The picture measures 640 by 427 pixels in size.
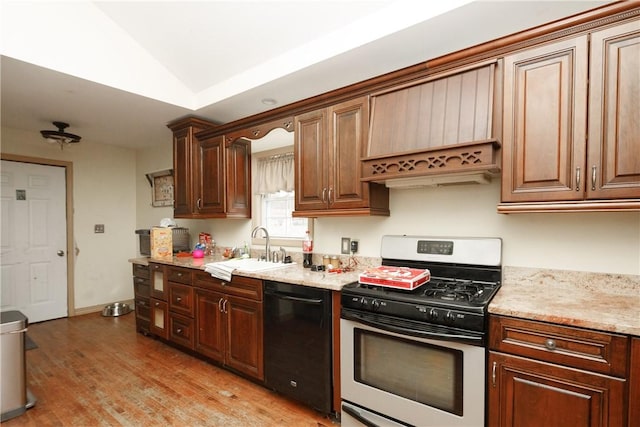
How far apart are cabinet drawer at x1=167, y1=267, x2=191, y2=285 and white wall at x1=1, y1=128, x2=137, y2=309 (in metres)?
2.26

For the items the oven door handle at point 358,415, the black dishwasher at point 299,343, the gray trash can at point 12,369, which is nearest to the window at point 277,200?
the black dishwasher at point 299,343

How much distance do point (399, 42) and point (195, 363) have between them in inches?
→ 124

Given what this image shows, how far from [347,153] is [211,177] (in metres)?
1.74

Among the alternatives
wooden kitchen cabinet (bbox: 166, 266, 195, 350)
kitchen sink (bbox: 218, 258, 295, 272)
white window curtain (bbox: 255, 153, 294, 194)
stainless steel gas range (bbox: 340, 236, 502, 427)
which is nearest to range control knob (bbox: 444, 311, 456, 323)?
stainless steel gas range (bbox: 340, 236, 502, 427)

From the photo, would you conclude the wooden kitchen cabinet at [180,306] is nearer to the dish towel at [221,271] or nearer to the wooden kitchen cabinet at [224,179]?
the dish towel at [221,271]

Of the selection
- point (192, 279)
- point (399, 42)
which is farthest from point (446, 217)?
point (192, 279)

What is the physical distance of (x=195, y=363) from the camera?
294cm

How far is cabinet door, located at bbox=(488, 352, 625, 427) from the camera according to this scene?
1.29 meters

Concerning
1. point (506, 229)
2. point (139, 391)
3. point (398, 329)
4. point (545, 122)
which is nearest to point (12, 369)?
point (139, 391)

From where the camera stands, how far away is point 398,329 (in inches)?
68.7

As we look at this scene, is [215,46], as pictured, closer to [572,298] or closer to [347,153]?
[347,153]

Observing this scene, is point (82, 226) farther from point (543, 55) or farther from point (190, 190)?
point (543, 55)

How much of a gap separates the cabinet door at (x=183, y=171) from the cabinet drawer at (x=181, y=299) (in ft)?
2.87

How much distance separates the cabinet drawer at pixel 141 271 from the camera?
3559mm
